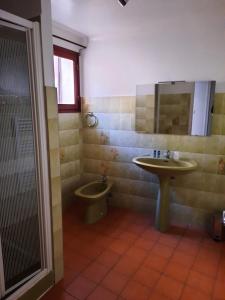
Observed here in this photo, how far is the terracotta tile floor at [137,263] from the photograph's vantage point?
A: 69.5 inches

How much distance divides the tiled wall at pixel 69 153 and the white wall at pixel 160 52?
0.48m

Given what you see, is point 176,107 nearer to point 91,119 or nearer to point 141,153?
point 141,153

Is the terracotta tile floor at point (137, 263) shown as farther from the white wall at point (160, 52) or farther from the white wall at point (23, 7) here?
the white wall at point (23, 7)

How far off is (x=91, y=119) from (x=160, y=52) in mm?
1252

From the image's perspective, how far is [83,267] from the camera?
2043 mm

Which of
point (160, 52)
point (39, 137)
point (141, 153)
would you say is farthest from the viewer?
point (141, 153)

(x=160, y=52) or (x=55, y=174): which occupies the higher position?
(x=160, y=52)

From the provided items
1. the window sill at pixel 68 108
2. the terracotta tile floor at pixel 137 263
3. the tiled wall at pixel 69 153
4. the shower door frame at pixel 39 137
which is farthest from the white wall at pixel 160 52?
the terracotta tile floor at pixel 137 263

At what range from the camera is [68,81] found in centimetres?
312

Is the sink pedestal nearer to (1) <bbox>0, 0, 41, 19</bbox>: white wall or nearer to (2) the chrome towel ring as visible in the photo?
(2) the chrome towel ring

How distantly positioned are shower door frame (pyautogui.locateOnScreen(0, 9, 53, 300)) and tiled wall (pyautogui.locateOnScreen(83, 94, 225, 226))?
152 cm

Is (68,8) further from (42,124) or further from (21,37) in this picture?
(42,124)

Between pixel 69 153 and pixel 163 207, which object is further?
pixel 69 153

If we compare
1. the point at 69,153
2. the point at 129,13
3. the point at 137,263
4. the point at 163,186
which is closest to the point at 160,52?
the point at 129,13
